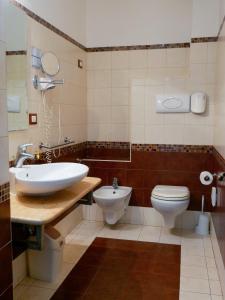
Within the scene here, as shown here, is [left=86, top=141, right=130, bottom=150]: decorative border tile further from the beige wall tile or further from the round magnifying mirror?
the beige wall tile

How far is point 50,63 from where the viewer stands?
9.09 feet

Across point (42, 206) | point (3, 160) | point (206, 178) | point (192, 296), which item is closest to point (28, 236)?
point (42, 206)

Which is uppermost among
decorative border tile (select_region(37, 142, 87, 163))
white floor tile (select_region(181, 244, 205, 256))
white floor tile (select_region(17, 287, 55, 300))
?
decorative border tile (select_region(37, 142, 87, 163))

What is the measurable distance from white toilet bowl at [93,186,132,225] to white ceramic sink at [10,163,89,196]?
961 mm

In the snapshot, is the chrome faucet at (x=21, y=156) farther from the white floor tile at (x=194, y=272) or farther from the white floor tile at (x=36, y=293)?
the white floor tile at (x=194, y=272)

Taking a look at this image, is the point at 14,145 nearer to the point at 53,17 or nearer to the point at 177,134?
the point at 53,17

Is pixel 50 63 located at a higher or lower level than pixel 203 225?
higher

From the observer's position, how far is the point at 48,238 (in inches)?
91.8

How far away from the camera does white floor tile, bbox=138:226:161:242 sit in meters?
3.20

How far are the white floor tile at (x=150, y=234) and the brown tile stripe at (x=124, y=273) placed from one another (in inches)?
Answer: 4.5

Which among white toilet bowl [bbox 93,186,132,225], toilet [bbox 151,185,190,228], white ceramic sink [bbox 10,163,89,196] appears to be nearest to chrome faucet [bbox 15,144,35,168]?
white ceramic sink [bbox 10,163,89,196]

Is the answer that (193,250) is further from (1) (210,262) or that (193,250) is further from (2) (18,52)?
(2) (18,52)

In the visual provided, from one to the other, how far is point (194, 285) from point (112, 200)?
3.75 feet

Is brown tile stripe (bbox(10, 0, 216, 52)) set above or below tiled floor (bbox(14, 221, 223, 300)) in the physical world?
above
